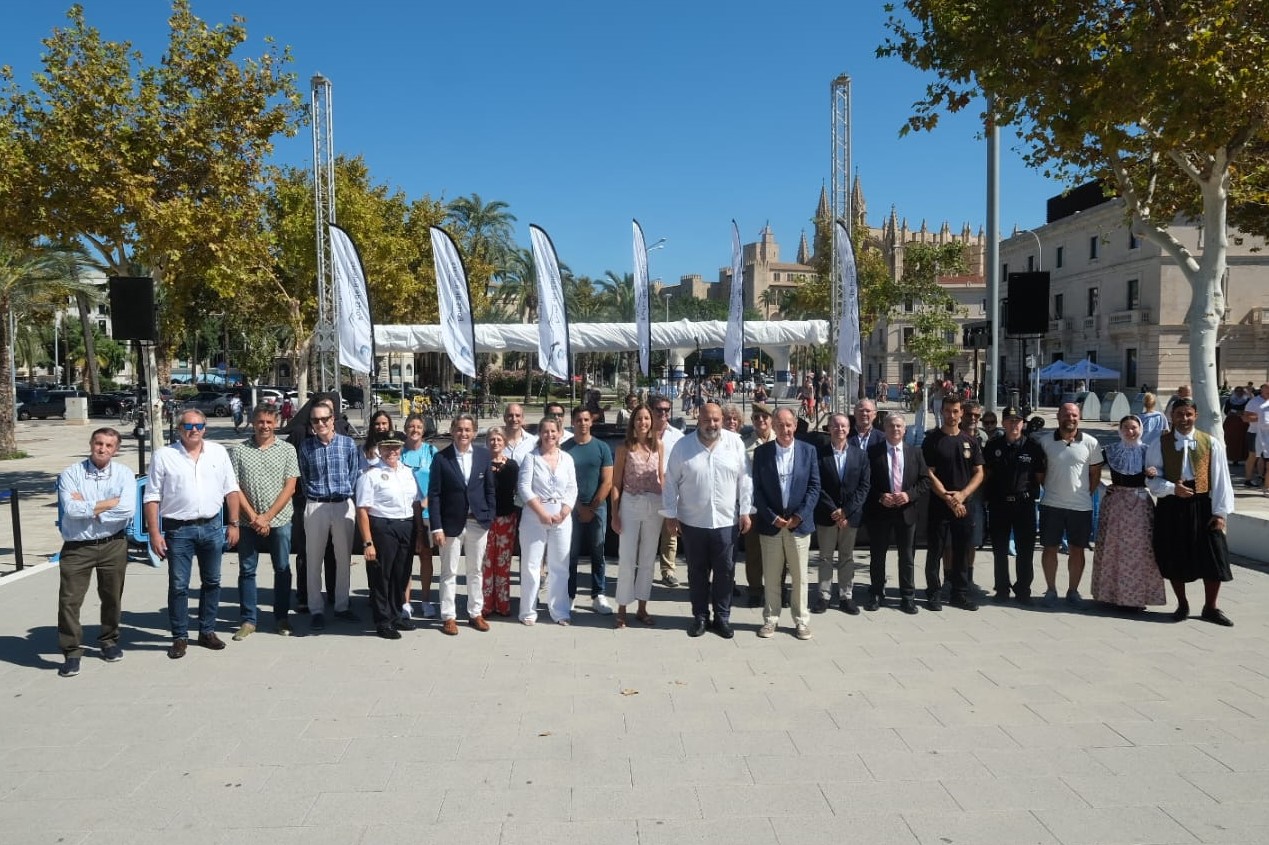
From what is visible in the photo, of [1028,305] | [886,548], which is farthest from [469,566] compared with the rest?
[1028,305]

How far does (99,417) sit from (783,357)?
3141cm

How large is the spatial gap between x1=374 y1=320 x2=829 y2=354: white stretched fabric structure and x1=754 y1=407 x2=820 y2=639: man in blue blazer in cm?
1381

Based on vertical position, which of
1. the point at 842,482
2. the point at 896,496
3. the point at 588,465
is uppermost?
the point at 588,465

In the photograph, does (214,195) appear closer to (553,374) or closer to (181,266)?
(181,266)

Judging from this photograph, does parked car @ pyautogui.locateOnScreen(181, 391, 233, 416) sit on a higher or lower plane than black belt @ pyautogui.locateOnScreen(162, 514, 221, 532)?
higher

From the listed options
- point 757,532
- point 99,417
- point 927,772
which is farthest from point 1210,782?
point 99,417

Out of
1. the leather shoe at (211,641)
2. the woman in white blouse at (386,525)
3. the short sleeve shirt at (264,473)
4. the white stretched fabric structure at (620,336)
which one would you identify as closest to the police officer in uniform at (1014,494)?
the woman in white blouse at (386,525)

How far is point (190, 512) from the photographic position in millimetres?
5852

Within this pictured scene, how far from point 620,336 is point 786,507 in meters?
14.9

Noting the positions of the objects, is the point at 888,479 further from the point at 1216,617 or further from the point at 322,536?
the point at 322,536

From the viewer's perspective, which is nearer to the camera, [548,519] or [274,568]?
[274,568]

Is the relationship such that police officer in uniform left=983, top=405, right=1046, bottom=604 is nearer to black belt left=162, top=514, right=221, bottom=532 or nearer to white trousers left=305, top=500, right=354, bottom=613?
white trousers left=305, top=500, right=354, bottom=613

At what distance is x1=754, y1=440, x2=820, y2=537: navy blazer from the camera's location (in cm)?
644

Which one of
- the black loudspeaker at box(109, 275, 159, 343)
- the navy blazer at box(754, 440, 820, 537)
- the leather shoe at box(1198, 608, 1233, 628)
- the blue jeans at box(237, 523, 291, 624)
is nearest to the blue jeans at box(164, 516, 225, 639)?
the blue jeans at box(237, 523, 291, 624)
